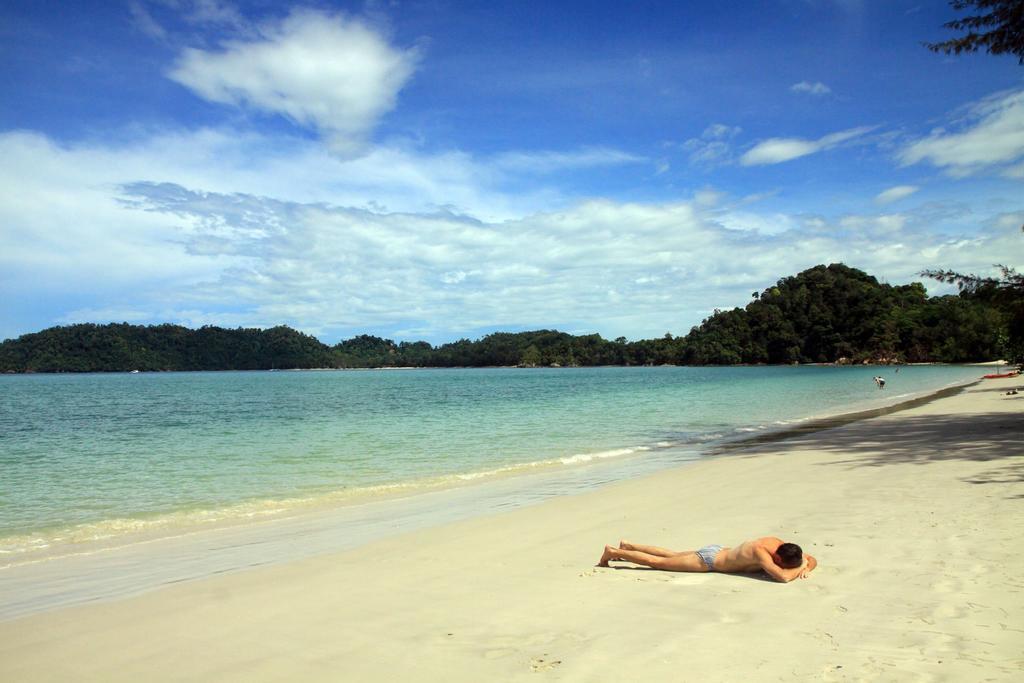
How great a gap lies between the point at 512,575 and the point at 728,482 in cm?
672

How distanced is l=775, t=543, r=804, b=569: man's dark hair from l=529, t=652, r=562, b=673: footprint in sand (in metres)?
2.58

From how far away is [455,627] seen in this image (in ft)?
Result: 16.7

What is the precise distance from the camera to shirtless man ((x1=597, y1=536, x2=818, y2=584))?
5820 millimetres

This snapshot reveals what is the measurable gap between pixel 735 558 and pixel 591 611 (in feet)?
5.41

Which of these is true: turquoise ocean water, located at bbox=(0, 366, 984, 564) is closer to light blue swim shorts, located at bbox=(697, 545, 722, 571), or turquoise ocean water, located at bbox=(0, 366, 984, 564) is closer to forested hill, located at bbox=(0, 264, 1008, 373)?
light blue swim shorts, located at bbox=(697, 545, 722, 571)

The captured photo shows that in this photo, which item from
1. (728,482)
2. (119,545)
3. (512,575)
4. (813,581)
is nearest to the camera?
(813,581)

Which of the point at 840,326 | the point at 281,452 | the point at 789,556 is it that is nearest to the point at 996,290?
the point at 789,556

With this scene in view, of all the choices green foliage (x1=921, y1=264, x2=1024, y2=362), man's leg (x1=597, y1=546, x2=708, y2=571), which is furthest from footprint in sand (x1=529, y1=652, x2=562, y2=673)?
green foliage (x1=921, y1=264, x2=1024, y2=362)

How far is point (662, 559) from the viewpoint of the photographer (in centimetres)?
641

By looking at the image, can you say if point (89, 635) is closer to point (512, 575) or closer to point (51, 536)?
point (512, 575)

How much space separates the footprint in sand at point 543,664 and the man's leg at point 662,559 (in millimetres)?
2340

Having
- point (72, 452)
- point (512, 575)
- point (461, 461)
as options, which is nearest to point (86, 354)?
point (72, 452)

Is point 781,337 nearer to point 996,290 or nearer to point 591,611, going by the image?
point 996,290

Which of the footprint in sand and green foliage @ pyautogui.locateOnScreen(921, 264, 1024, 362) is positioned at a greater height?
green foliage @ pyautogui.locateOnScreen(921, 264, 1024, 362)
